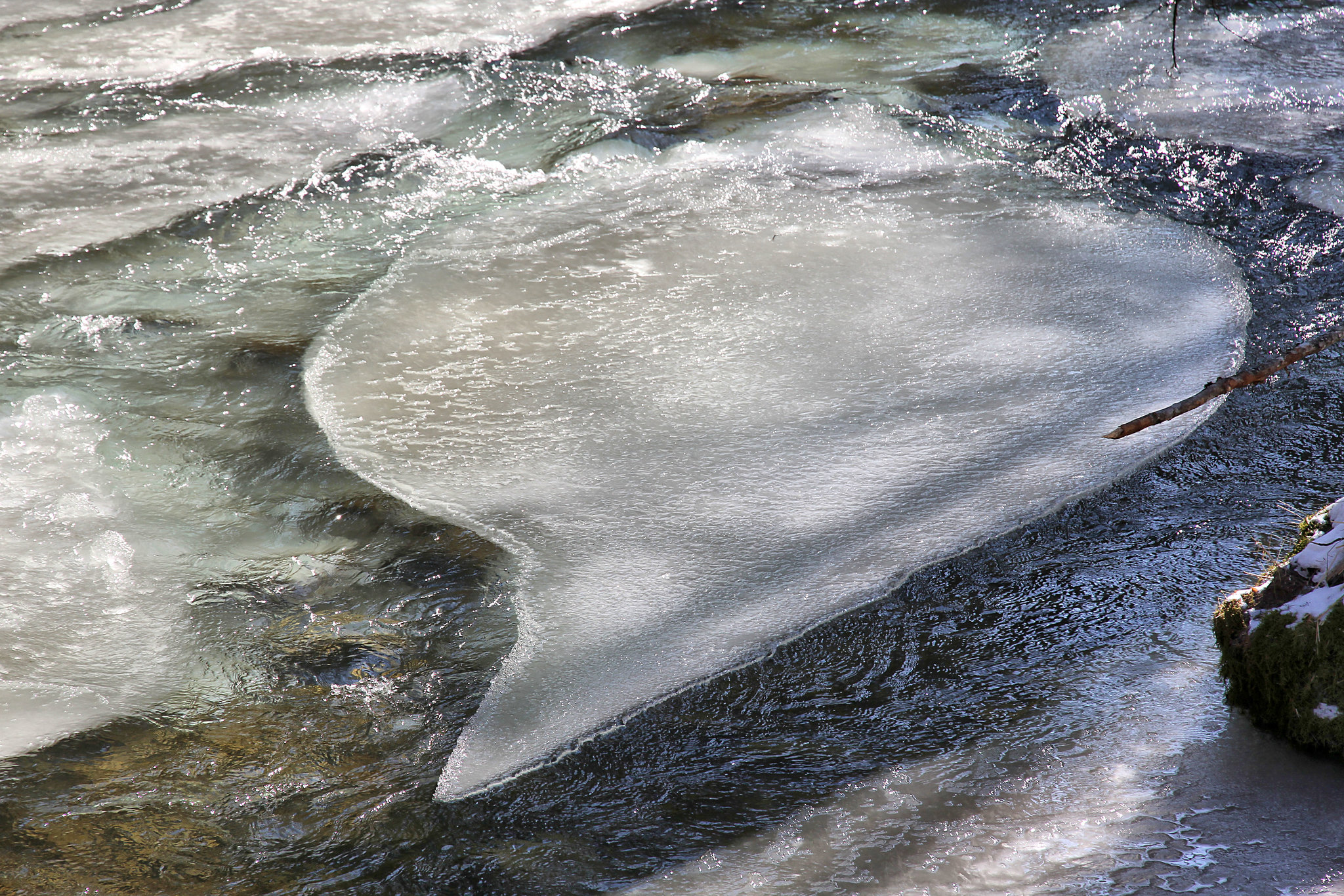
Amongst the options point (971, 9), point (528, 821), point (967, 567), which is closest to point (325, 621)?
point (528, 821)

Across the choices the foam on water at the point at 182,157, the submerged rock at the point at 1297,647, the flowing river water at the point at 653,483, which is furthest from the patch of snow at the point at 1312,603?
the foam on water at the point at 182,157

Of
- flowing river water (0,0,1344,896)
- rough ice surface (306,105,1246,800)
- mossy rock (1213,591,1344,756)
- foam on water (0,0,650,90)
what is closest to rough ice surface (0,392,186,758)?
flowing river water (0,0,1344,896)

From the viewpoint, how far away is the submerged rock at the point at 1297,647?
200 centimetres

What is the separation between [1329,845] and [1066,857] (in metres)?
0.45

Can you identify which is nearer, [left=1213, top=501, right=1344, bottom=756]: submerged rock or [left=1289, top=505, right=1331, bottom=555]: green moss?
[left=1213, top=501, right=1344, bottom=756]: submerged rock

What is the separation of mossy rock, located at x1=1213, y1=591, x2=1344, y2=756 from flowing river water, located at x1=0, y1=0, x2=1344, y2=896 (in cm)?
8

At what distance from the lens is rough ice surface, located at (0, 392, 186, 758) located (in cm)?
228

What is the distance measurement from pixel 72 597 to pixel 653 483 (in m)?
1.45

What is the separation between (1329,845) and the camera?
1837 mm

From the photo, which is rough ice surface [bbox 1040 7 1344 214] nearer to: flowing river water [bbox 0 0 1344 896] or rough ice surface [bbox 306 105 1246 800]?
flowing river water [bbox 0 0 1344 896]

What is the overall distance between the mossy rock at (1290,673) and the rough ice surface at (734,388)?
0.70m

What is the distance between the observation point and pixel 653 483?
9.34 feet

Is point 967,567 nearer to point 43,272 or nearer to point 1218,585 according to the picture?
point 1218,585

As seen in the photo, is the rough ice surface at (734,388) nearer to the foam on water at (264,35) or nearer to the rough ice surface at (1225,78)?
the rough ice surface at (1225,78)
